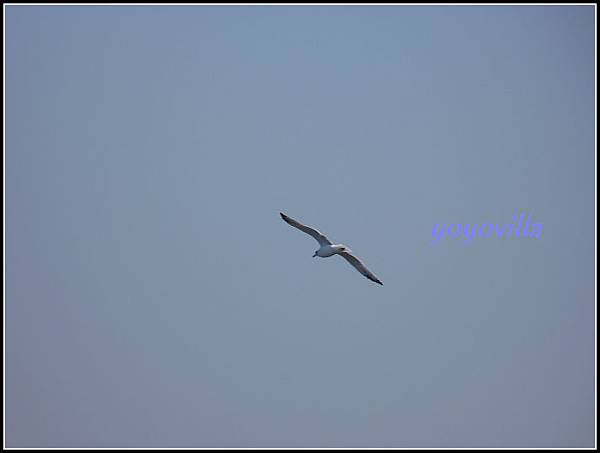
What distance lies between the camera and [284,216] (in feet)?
81.8

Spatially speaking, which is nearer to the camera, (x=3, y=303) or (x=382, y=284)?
(x=382, y=284)

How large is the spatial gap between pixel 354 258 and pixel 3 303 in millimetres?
17072

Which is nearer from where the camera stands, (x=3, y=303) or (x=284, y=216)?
(x=284, y=216)

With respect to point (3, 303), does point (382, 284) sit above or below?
below

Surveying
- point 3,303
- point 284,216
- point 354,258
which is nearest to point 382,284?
point 354,258

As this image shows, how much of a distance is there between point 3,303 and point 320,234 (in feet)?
56.0

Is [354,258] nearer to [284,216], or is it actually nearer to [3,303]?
[284,216]

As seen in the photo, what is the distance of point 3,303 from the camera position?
1475 inches

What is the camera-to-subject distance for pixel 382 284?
2556cm

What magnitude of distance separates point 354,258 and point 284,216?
2.04 m

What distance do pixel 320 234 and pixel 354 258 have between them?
122 centimetres

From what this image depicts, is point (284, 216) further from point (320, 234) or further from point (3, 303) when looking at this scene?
point (3, 303)

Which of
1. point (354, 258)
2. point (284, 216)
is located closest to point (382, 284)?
point (354, 258)

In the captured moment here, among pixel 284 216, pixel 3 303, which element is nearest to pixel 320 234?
pixel 284 216
